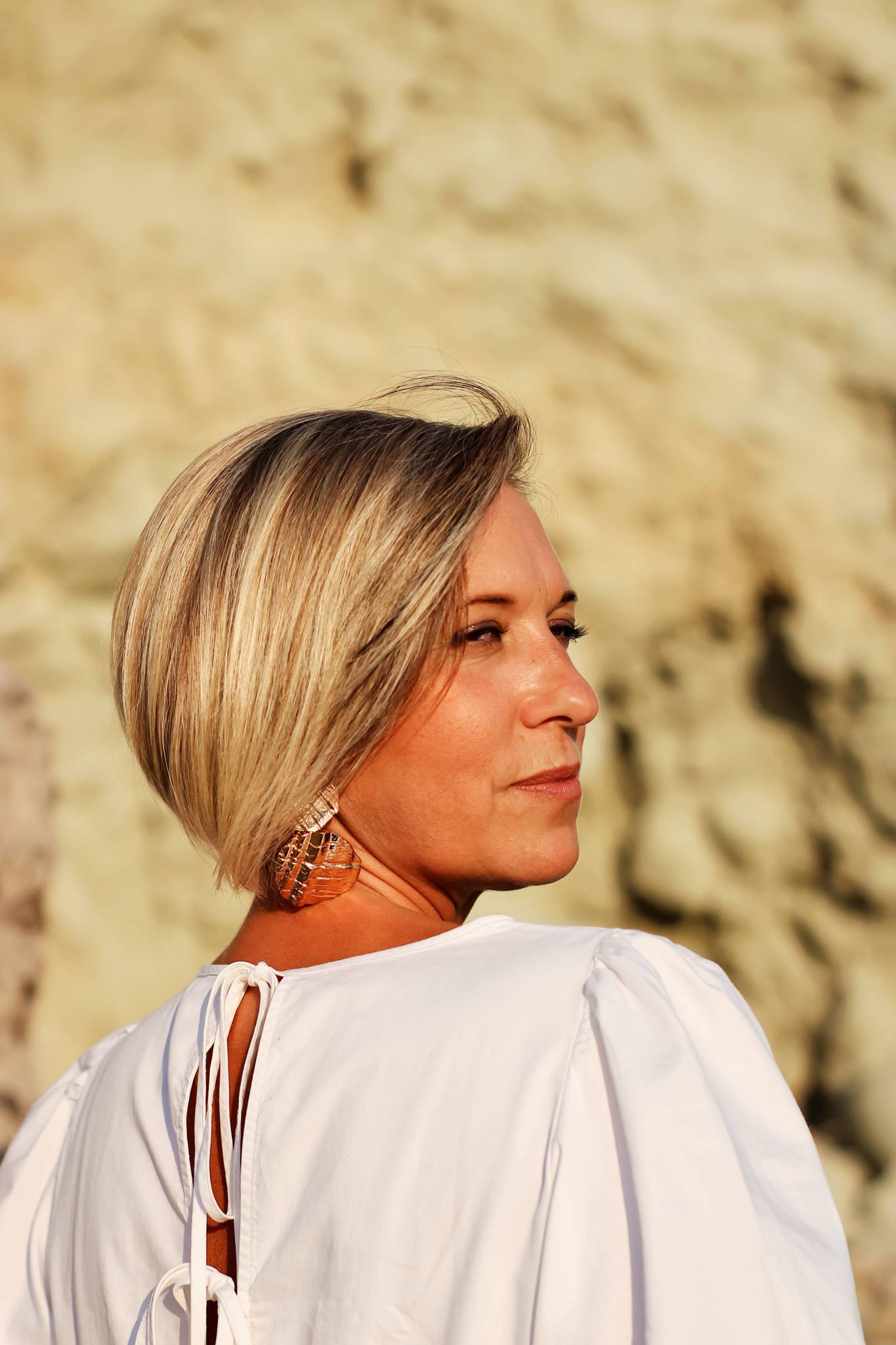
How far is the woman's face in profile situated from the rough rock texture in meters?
2.00

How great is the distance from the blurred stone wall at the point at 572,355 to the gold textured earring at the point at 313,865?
6.56ft

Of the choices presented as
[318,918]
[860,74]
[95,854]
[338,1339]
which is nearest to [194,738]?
[318,918]

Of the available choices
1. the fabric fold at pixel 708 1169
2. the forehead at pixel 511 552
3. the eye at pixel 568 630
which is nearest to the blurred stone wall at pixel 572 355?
the eye at pixel 568 630

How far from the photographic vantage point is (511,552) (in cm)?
139

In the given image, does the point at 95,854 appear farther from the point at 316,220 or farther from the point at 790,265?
the point at 790,265

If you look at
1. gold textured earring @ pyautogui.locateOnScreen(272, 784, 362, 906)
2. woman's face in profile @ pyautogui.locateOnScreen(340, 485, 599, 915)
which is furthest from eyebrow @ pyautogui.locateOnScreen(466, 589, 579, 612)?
gold textured earring @ pyautogui.locateOnScreen(272, 784, 362, 906)

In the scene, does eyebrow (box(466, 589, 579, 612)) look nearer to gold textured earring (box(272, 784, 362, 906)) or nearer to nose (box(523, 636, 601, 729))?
nose (box(523, 636, 601, 729))

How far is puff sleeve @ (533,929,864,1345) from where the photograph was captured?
0.90m

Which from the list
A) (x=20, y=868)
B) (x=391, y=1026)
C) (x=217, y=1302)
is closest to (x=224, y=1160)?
(x=217, y=1302)

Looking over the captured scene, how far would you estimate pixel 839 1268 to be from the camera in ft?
3.22

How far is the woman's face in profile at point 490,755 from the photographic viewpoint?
134 centimetres

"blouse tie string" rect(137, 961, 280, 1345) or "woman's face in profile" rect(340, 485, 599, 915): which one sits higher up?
"woman's face in profile" rect(340, 485, 599, 915)

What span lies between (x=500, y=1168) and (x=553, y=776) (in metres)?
0.52

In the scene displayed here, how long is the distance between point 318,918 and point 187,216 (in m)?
2.70
